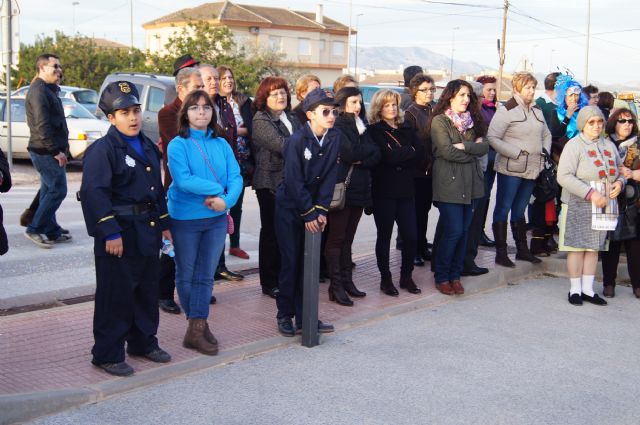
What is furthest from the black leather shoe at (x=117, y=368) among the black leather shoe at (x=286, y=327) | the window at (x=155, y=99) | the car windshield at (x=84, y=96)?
the car windshield at (x=84, y=96)

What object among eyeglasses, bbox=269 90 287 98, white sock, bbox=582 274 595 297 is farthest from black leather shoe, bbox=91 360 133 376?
white sock, bbox=582 274 595 297

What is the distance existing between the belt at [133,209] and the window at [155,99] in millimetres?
13211

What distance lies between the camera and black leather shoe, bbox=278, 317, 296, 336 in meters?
6.45

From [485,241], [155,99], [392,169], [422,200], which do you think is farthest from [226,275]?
[155,99]

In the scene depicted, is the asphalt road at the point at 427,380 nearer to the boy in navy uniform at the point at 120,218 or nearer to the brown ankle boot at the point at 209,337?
the brown ankle boot at the point at 209,337

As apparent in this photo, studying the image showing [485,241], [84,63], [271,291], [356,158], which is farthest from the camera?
[84,63]

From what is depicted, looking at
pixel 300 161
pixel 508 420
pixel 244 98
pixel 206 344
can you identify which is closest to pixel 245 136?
pixel 244 98

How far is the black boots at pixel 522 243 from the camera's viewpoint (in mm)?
9414

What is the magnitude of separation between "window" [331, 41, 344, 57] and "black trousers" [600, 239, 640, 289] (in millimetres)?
82675

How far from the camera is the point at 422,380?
5648 millimetres

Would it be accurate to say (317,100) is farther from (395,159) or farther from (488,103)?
(488,103)

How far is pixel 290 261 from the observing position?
644 cm

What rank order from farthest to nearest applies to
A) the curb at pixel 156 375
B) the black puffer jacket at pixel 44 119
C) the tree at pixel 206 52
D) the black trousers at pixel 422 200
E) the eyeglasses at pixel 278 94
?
the tree at pixel 206 52 → the black puffer jacket at pixel 44 119 → the black trousers at pixel 422 200 → the eyeglasses at pixel 278 94 → the curb at pixel 156 375

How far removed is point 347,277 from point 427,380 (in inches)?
89.2
